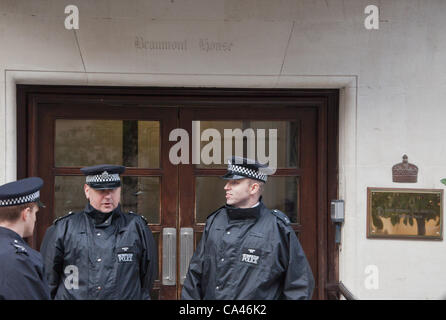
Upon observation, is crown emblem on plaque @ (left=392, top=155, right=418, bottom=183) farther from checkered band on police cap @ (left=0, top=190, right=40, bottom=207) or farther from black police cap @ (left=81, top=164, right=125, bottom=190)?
checkered band on police cap @ (left=0, top=190, right=40, bottom=207)

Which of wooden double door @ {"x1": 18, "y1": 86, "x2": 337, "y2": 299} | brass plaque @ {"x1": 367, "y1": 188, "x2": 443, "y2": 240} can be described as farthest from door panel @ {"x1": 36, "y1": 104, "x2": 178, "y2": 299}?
brass plaque @ {"x1": 367, "y1": 188, "x2": 443, "y2": 240}

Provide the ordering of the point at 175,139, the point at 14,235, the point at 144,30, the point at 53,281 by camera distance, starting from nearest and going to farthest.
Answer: the point at 14,235, the point at 53,281, the point at 144,30, the point at 175,139

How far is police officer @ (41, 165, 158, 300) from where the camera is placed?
303cm

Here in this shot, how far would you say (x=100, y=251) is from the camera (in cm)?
306

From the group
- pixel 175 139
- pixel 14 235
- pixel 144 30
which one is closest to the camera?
pixel 14 235

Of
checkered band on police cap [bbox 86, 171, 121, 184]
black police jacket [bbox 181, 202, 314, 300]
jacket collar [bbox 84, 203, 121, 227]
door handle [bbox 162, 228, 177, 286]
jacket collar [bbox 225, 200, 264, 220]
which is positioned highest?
checkered band on police cap [bbox 86, 171, 121, 184]

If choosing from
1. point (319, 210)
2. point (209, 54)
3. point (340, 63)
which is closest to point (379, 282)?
point (319, 210)

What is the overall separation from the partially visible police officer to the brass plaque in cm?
284

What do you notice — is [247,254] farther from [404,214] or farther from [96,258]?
[404,214]

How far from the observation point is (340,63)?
13.2ft

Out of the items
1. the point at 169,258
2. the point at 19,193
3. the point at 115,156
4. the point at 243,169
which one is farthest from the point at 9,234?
the point at 169,258

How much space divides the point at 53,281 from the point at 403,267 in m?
2.97

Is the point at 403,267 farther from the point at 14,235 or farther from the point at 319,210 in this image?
the point at 14,235

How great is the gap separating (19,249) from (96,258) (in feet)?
2.68
